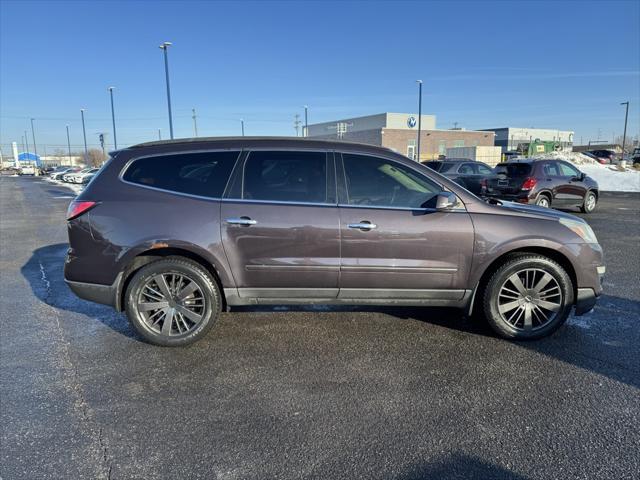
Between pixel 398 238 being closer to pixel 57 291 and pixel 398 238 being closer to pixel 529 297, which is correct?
pixel 529 297

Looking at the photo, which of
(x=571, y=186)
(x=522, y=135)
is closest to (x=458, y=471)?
(x=571, y=186)

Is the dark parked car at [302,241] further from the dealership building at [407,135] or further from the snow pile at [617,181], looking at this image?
the dealership building at [407,135]

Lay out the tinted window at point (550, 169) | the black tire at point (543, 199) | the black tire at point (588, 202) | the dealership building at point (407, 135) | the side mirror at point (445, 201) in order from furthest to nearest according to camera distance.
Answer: the dealership building at point (407, 135), the black tire at point (588, 202), the tinted window at point (550, 169), the black tire at point (543, 199), the side mirror at point (445, 201)

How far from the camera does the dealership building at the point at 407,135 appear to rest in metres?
68.9

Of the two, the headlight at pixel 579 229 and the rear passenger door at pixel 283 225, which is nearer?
the rear passenger door at pixel 283 225

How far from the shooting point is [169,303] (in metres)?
4.03

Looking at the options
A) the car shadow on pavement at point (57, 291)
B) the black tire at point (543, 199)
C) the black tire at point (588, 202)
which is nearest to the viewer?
the car shadow on pavement at point (57, 291)

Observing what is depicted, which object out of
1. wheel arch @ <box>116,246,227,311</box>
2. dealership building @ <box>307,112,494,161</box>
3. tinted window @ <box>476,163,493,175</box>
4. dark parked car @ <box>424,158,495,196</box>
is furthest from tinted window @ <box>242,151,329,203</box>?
dealership building @ <box>307,112,494,161</box>

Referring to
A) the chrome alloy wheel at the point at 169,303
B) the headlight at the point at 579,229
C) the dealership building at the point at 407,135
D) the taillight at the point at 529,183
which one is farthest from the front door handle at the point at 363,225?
the dealership building at the point at 407,135

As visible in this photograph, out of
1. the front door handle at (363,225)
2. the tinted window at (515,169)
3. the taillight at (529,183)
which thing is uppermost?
the tinted window at (515,169)

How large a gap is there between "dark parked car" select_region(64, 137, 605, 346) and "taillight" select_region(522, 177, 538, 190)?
892cm

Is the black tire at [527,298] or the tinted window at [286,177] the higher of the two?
the tinted window at [286,177]

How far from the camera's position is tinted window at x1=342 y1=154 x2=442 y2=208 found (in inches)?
159

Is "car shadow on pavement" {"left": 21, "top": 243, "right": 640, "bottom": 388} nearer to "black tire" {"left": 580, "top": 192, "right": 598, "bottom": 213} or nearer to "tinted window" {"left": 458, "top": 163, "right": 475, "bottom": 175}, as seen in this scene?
"black tire" {"left": 580, "top": 192, "right": 598, "bottom": 213}
